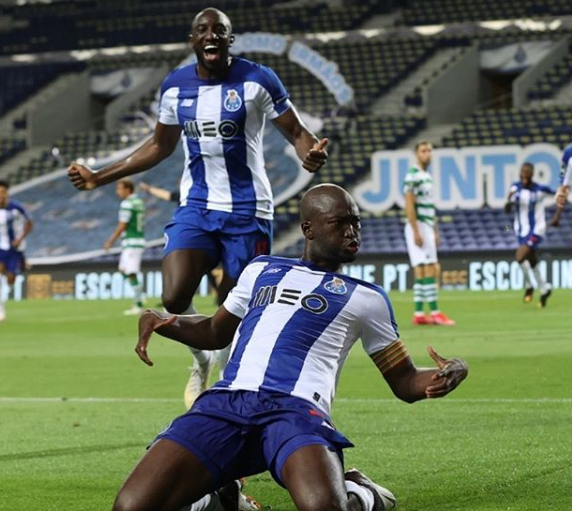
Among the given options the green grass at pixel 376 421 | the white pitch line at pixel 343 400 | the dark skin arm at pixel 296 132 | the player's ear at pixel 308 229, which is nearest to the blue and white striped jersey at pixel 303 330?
the player's ear at pixel 308 229

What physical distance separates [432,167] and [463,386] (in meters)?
22.9

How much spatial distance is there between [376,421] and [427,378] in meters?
3.43

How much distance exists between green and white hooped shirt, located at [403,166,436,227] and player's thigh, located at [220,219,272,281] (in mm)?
9055

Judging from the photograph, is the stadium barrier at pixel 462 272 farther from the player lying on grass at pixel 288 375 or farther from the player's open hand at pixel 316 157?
the player lying on grass at pixel 288 375

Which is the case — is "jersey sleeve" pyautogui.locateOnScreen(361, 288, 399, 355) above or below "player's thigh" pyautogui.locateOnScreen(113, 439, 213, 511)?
above

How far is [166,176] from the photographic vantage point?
38969 mm

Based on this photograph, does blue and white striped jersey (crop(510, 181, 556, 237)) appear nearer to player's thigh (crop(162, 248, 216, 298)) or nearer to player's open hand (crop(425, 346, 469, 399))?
player's thigh (crop(162, 248, 216, 298))

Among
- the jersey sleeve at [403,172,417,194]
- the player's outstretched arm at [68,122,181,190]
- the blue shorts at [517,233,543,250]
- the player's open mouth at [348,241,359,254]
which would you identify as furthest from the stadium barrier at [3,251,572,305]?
the player's open mouth at [348,241,359,254]

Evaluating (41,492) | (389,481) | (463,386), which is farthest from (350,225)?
(463,386)

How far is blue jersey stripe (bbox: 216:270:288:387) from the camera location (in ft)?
17.2

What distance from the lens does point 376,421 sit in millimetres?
8539

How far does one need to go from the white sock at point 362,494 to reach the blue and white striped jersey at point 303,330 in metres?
0.31

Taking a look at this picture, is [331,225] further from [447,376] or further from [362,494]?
[362,494]

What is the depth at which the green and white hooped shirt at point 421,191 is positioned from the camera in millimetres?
17172
